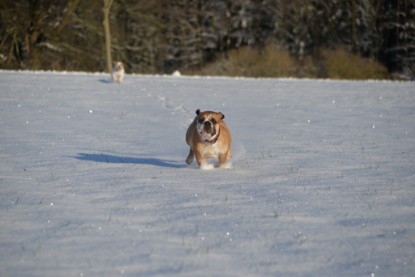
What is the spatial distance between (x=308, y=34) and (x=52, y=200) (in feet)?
145

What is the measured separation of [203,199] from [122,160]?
10.2ft

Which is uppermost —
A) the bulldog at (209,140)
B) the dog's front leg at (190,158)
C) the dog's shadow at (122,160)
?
the bulldog at (209,140)

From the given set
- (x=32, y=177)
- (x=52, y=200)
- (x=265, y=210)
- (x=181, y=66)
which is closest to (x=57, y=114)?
(x=32, y=177)

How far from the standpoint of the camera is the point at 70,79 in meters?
24.6

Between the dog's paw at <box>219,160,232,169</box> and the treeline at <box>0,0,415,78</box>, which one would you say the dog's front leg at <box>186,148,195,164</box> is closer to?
the dog's paw at <box>219,160,232,169</box>

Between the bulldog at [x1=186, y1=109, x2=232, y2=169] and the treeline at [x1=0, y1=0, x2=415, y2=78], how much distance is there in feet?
106

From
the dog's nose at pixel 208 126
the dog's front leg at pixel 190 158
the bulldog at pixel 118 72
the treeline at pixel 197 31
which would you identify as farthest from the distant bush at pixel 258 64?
the dog's nose at pixel 208 126

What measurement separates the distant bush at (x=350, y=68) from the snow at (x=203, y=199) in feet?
73.0

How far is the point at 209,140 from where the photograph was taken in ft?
28.0

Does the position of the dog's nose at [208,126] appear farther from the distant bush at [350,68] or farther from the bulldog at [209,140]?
the distant bush at [350,68]

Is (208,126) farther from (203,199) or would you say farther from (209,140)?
(203,199)

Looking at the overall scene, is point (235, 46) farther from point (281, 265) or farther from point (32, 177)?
point (281, 265)

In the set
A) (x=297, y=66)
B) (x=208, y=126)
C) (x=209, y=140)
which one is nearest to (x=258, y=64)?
(x=297, y=66)

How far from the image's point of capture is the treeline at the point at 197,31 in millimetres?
40531
